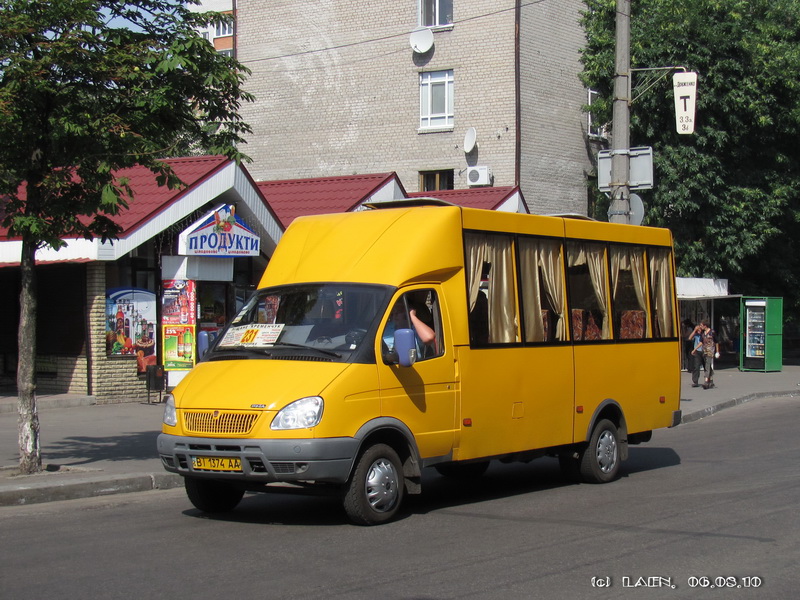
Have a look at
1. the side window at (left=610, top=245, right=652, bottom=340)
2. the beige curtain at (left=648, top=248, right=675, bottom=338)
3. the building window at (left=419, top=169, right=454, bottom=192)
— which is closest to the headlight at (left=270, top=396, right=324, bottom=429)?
the side window at (left=610, top=245, right=652, bottom=340)

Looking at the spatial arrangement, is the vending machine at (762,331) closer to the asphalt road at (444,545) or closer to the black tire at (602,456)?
the asphalt road at (444,545)

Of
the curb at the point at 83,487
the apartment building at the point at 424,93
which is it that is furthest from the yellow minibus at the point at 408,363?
the apartment building at the point at 424,93

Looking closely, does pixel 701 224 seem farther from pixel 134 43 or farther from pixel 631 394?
pixel 134 43

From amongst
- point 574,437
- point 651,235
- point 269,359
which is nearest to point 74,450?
point 269,359

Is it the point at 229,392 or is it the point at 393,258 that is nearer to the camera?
the point at 229,392

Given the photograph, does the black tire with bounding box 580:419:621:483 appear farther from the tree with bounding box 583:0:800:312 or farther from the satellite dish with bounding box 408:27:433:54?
the satellite dish with bounding box 408:27:433:54

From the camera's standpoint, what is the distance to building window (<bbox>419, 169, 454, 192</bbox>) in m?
33.4

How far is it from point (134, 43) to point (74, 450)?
17.5ft

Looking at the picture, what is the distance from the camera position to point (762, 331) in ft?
103

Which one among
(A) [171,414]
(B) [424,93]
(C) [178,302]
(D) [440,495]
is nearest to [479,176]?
(B) [424,93]

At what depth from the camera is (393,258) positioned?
9422mm

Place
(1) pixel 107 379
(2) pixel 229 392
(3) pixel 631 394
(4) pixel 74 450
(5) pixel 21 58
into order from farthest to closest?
1. (1) pixel 107 379
2. (4) pixel 74 450
3. (3) pixel 631 394
4. (5) pixel 21 58
5. (2) pixel 229 392

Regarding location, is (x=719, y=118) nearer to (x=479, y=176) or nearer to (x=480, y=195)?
(x=479, y=176)

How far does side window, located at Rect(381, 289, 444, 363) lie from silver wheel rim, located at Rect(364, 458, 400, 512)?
39.3 inches
